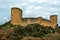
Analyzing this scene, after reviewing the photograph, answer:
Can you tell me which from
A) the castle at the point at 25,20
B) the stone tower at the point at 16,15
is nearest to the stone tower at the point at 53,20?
the castle at the point at 25,20

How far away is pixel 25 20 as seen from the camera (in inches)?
1423

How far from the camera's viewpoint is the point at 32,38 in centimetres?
2614

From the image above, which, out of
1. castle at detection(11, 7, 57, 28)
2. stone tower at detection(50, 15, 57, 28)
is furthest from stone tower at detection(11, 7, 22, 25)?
stone tower at detection(50, 15, 57, 28)

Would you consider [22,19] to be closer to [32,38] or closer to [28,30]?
[28,30]

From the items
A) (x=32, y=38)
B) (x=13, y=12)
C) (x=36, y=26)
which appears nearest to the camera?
(x=32, y=38)

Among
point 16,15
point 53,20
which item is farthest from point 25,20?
point 53,20

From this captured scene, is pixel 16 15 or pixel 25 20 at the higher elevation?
pixel 16 15

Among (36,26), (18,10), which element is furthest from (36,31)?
(18,10)

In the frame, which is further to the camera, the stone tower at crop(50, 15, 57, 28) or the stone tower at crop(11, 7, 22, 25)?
the stone tower at crop(50, 15, 57, 28)

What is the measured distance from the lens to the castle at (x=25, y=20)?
35.5m

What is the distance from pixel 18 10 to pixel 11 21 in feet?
6.21

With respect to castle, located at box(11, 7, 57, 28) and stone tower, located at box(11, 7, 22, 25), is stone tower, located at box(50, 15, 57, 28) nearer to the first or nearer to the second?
castle, located at box(11, 7, 57, 28)

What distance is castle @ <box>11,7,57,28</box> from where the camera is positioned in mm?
35494

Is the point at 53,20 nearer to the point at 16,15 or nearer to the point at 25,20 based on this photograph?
the point at 25,20
